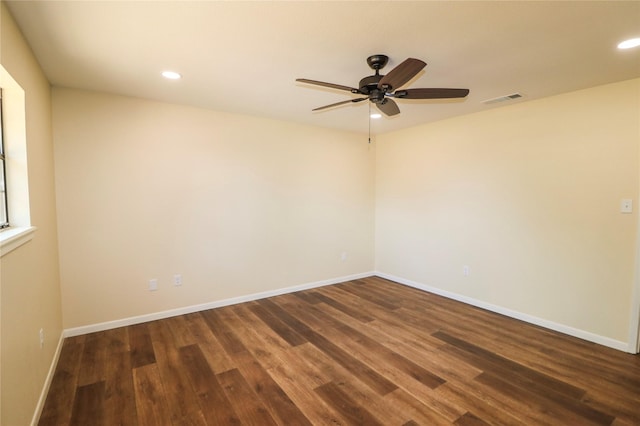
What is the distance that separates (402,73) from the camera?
1855 millimetres

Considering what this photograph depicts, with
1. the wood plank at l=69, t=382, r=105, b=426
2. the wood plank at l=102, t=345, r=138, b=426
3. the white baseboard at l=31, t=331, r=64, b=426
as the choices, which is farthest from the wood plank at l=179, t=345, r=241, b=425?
the white baseboard at l=31, t=331, r=64, b=426

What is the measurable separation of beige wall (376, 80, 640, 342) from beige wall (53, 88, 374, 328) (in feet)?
4.35

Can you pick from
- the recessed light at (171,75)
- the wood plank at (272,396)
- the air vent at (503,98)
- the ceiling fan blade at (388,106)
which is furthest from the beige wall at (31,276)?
the air vent at (503,98)

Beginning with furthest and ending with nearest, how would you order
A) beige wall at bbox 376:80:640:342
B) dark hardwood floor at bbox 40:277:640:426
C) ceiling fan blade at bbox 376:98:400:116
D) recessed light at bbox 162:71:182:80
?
1. beige wall at bbox 376:80:640:342
2. recessed light at bbox 162:71:182:80
3. ceiling fan blade at bbox 376:98:400:116
4. dark hardwood floor at bbox 40:277:640:426

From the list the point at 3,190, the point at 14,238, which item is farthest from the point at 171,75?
the point at 14,238

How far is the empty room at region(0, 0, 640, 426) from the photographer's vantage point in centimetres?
185

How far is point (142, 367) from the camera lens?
8.04ft

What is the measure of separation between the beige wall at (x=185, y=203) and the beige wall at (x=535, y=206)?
1.33 m

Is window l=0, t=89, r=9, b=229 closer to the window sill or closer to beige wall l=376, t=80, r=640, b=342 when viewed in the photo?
the window sill

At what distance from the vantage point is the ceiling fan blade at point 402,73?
5.70 feet

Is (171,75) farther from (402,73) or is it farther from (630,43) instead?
(630,43)

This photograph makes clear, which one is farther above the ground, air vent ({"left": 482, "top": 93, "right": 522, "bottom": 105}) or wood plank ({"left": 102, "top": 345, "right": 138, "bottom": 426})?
air vent ({"left": 482, "top": 93, "right": 522, "bottom": 105})

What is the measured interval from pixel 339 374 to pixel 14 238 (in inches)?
88.2

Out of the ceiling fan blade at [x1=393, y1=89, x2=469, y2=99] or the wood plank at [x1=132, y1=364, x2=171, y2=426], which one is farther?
the ceiling fan blade at [x1=393, y1=89, x2=469, y2=99]
